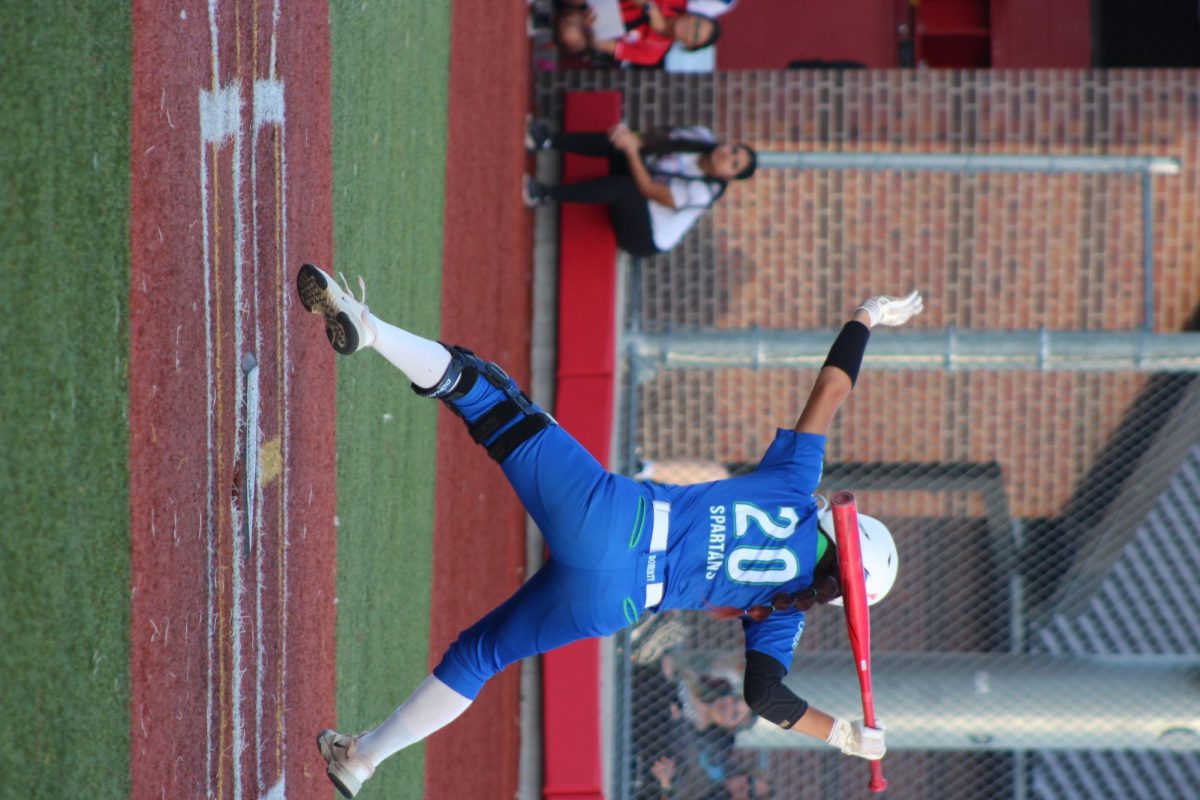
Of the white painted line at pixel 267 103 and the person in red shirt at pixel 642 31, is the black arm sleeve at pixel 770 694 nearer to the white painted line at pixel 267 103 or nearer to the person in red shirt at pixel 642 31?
the white painted line at pixel 267 103

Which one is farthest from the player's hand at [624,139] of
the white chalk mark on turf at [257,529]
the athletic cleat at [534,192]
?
the white chalk mark on turf at [257,529]

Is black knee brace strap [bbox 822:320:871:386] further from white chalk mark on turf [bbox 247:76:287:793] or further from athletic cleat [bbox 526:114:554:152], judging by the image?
athletic cleat [bbox 526:114:554:152]

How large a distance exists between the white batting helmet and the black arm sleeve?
0.35m

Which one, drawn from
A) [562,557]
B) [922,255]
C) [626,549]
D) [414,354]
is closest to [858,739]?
[626,549]

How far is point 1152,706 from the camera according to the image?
23.4 feet

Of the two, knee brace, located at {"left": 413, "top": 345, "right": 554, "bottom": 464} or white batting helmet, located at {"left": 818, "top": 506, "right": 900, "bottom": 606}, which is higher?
knee brace, located at {"left": 413, "top": 345, "right": 554, "bottom": 464}

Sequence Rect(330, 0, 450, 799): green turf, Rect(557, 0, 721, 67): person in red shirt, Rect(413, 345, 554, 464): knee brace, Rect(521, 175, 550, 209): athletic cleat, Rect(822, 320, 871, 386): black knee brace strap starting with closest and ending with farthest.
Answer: Rect(413, 345, 554, 464): knee brace
Rect(822, 320, 871, 386): black knee brace strap
Rect(330, 0, 450, 799): green turf
Rect(521, 175, 550, 209): athletic cleat
Rect(557, 0, 721, 67): person in red shirt

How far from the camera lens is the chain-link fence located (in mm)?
8273

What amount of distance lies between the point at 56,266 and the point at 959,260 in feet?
21.0

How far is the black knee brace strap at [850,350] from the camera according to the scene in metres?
4.56

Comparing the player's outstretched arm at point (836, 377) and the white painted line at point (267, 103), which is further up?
the white painted line at point (267, 103)

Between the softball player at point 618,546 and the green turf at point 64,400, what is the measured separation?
72cm

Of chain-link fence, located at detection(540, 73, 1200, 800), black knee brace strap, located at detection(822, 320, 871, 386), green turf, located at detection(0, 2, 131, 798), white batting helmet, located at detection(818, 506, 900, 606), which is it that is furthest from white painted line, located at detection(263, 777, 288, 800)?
chain-link fence, located at detection(540, 73, 1200, 800)

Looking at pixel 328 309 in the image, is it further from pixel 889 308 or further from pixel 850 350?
pixel 889 308
